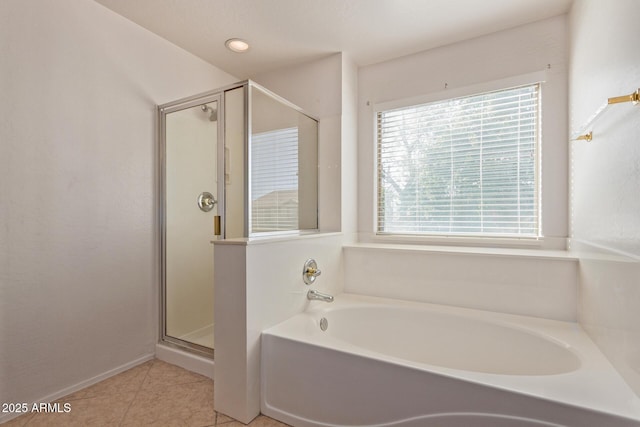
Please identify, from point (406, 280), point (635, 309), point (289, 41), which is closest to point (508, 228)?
point (406, 280)

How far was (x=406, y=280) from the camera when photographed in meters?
2.12

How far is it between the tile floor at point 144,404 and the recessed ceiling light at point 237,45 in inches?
89.5

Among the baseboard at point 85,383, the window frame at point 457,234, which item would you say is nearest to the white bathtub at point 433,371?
the window frame at point 457,234

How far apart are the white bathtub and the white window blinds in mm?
606

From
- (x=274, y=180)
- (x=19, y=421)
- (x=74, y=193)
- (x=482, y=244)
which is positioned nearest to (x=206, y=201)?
(x=274, y=180)

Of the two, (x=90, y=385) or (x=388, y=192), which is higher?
(x=388, y=192)

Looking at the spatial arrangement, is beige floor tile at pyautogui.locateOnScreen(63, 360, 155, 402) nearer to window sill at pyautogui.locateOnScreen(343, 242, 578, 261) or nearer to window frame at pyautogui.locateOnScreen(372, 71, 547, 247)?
window sill at pyautogui.locateOnScreen(343, 242, 578, 261)

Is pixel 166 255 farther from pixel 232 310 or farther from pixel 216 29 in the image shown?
pixel 216 29

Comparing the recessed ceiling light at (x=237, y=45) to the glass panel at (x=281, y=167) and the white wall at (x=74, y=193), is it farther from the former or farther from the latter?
the glass panel at (x=281, y=167)

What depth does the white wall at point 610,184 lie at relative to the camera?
40.4 inches

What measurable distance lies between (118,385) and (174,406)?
0.47 m

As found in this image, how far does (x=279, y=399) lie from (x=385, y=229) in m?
1.49

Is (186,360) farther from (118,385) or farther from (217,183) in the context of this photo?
(217,183)

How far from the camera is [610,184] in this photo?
123 centimetres
